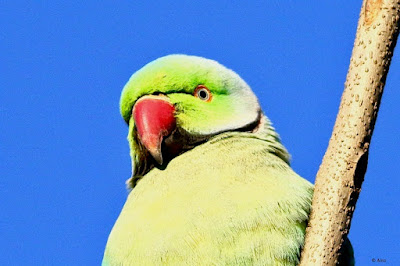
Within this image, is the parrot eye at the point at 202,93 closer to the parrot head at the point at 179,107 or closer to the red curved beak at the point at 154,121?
the parrot head at the point at 179,107

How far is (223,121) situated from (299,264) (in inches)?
60.8

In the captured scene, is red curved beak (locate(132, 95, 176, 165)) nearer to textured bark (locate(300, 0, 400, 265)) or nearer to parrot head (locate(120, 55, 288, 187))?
parrot head (locate(120, 55, 288, 187))

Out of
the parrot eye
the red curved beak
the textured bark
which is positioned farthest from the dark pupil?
the textured bark

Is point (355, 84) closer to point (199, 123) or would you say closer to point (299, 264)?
point (299, 264)

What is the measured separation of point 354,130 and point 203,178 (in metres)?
1.21

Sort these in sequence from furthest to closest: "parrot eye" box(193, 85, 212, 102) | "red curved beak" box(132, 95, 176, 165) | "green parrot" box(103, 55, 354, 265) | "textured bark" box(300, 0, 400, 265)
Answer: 1. "parrot eye" box(193, 85, 212, 102)
2. "red curved beak" box(132, 95, 176, 165)
3. "green parrot" box(103, 55, 354, 265)
4. "textured bark" box(300, 0, 400, 265)

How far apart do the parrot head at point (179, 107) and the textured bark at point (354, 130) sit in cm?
137

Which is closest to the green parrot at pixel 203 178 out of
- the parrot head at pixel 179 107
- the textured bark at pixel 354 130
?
the parrot head at pixel 179 107

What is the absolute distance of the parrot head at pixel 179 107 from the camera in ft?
16.0

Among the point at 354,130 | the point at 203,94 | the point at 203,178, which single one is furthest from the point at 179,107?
the point at 354,130

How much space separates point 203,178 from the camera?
14.0 feet

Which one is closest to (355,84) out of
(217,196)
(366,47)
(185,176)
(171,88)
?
(366,47)

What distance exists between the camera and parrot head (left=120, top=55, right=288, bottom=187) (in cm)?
487

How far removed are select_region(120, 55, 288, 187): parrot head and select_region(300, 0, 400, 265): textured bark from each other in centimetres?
137
